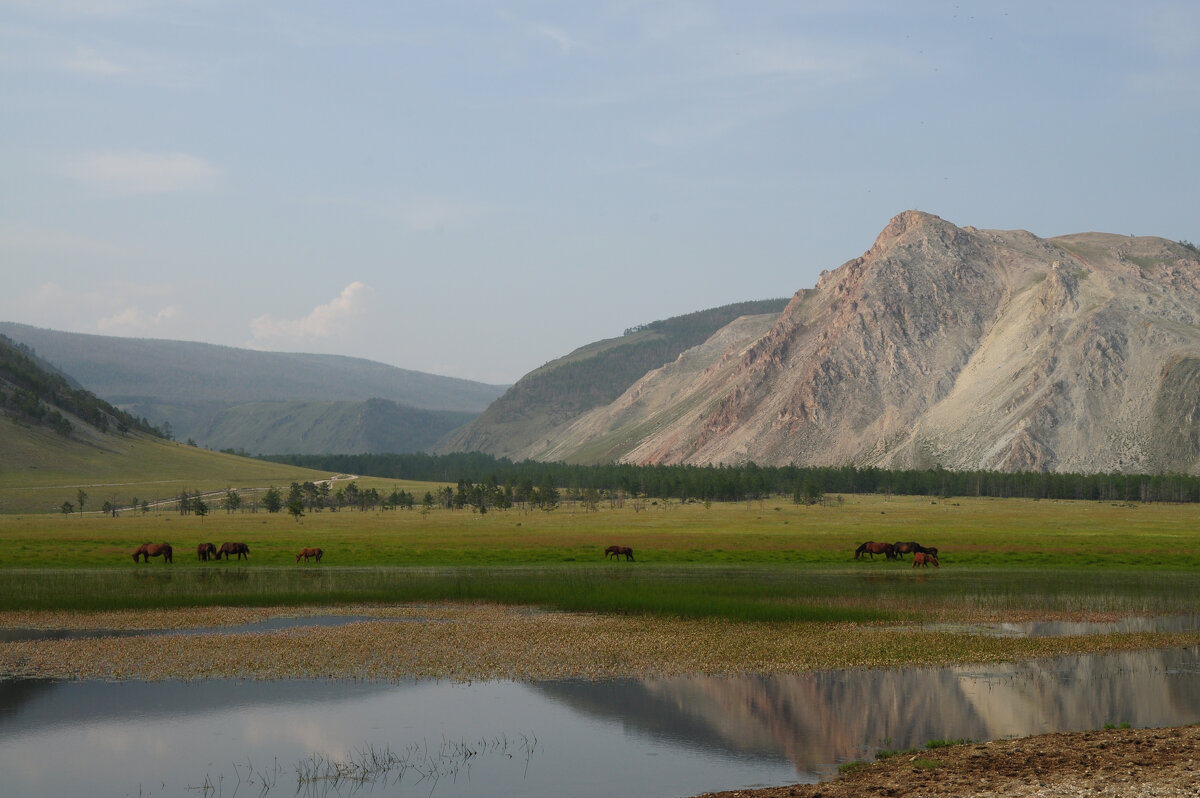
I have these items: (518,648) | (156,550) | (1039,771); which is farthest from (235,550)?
(1039,771)

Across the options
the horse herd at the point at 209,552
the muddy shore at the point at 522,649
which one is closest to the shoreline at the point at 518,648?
the muddy shore at the point at 522,649

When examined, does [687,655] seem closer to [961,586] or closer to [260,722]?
[260,722]

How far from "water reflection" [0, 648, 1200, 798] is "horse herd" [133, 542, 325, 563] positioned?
4266 cm

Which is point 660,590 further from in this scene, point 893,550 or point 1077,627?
point 893,550

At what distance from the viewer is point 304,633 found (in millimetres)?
38625

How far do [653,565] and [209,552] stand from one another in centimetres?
3235

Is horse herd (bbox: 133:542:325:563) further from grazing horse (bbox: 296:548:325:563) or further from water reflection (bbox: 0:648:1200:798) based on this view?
water reflection (bbox: 0:648:1200:798)

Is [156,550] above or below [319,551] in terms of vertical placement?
below

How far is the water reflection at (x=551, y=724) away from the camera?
2089cm

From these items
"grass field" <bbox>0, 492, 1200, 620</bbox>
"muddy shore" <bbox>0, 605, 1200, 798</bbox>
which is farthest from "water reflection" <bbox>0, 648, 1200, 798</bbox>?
"grass field" <bbox>0, 492, 1200, 620</bbox>

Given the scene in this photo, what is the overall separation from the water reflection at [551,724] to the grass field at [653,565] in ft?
43.6

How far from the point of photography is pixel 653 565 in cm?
6888

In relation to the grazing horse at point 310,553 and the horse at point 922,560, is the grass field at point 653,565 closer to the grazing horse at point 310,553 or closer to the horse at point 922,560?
the grazing horse at point 310,553

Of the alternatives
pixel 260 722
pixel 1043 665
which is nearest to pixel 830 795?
pixel 260 722
